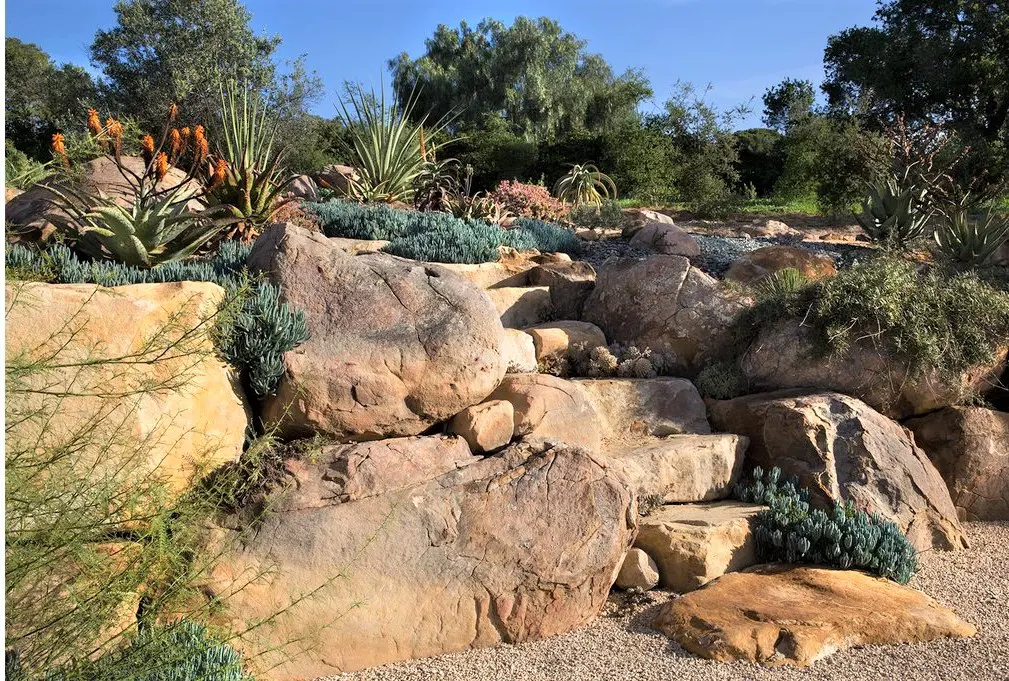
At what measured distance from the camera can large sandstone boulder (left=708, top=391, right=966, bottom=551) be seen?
21.2ft

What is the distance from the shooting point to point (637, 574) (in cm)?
551

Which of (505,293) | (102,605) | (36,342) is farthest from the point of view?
(505,293)

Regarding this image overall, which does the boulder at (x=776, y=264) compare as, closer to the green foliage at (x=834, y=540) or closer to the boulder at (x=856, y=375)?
the boulder at (x=856, y=375)

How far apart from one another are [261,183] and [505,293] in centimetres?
264

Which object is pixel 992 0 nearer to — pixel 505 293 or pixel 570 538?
pixel 505 293

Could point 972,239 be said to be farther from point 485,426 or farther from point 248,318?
point 248,318

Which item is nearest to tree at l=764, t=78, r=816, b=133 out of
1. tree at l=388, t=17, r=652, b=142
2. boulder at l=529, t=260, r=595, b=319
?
tree at l=388, t=17, r=652, b=142

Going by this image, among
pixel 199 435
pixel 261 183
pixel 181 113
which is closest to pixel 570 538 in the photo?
pixel 199 435

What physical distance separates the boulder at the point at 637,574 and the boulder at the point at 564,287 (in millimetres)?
3331

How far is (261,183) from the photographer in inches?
335

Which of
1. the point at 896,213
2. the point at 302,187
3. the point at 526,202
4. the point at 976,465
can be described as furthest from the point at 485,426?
the point at 302,187

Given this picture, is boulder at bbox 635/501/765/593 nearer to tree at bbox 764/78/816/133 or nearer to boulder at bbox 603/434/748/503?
boulder at bbox 603/434/748/503

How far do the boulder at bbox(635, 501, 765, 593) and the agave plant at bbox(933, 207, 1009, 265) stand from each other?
5.28 meters

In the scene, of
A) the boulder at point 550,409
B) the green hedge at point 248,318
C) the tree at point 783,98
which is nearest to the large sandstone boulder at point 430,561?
the boulder at point 550,409
